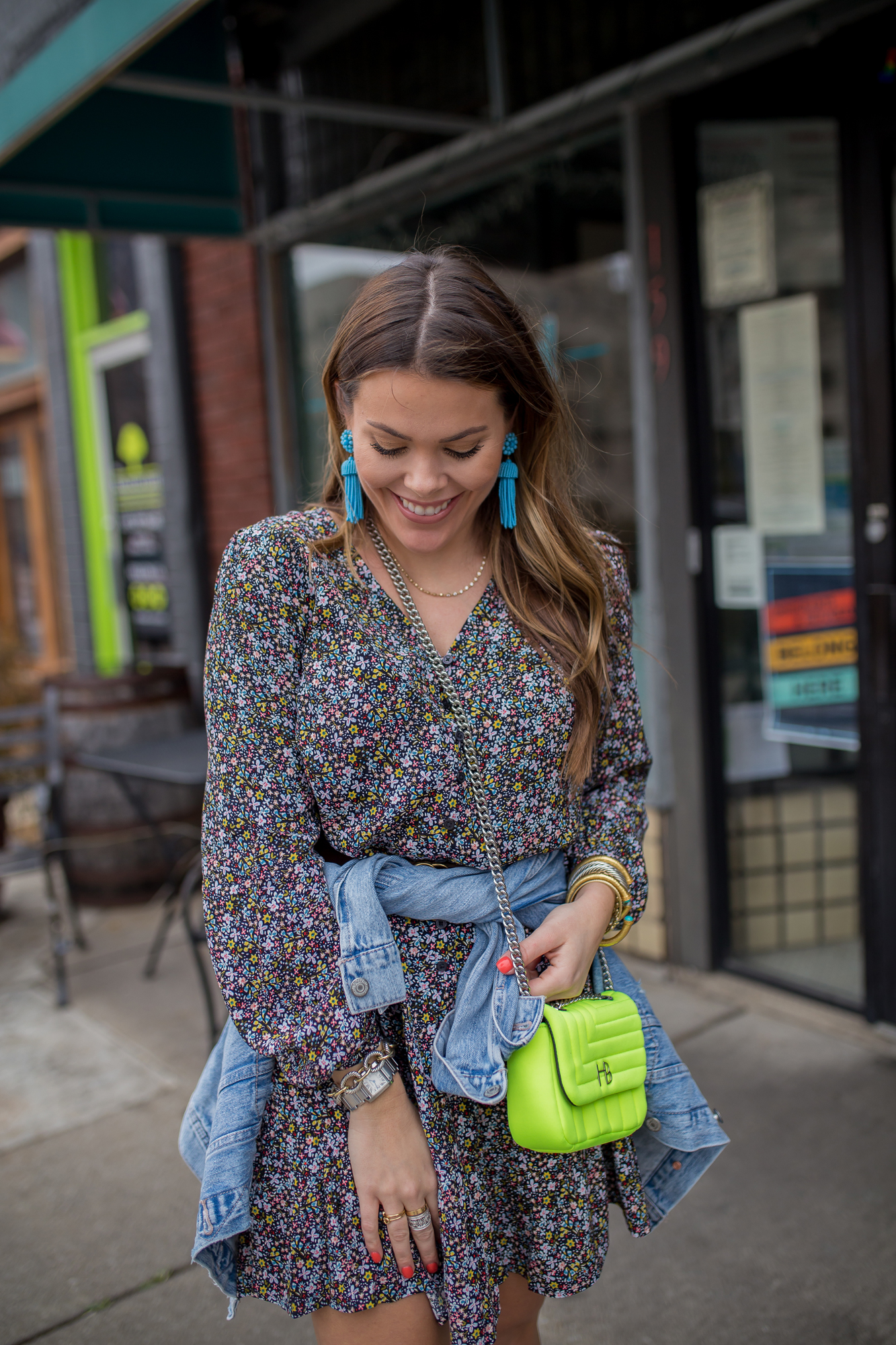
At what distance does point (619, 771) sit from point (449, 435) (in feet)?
1.86

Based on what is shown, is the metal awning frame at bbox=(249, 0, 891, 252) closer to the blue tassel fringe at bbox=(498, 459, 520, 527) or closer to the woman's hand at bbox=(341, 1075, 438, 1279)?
the blue tassel fringe at bbox=(498, 459, 520, 527)

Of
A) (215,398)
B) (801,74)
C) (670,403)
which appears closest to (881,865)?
(670,403)

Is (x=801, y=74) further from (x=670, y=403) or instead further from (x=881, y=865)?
(x=881, y=865)

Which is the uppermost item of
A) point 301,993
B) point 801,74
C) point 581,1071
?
point 801,74

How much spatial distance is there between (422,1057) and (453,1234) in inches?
8.2

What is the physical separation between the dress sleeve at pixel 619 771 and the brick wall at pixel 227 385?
3839 millimetres

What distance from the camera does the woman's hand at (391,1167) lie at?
133 cm

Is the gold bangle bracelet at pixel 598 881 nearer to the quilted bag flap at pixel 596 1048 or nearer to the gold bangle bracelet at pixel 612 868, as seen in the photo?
the gold bangle bracelet at pixel 612 868

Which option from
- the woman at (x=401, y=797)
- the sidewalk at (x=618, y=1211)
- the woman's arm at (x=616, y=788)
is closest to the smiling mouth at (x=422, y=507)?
the woman at (x=401, y=797)

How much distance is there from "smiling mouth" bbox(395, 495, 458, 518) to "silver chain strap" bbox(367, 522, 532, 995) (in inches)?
5.0

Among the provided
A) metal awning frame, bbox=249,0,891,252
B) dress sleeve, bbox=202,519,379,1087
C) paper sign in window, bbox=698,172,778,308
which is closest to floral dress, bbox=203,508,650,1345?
dress sleeve, bbox=202,519,379,1087

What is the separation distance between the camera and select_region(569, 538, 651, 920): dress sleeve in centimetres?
157

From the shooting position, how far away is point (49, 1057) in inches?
140

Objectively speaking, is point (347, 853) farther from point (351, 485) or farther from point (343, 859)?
point (351, 485)
